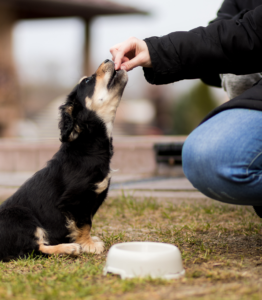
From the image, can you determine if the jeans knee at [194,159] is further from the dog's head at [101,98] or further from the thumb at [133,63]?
the dog's head at [101,98]

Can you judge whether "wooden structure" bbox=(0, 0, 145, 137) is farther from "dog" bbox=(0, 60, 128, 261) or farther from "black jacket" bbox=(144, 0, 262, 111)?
"black jacket" bbox=(144, 0, 262, 111)

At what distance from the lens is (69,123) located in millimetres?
2719

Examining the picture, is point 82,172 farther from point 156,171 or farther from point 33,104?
point 33,104

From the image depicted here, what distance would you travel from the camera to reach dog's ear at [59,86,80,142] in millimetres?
2703

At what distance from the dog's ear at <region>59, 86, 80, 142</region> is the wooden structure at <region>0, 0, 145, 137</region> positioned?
833 cm

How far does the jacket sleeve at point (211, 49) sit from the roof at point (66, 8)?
30.3 feet

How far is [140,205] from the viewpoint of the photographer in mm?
3965

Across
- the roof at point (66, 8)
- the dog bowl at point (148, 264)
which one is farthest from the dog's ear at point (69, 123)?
the roof at point (66, 8)

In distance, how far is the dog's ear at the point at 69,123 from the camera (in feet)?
8.87

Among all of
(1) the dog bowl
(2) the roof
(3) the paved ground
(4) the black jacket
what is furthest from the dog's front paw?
(2) the roof

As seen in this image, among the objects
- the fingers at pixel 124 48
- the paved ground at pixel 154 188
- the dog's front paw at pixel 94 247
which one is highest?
the fingers at pixel 124 48

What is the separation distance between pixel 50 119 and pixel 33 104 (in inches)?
96.1

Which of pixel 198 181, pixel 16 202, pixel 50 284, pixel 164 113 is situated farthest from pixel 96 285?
pixel 164 113

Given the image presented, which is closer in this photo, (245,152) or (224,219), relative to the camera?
(245,152)
